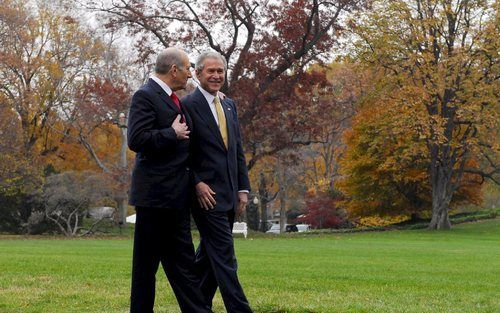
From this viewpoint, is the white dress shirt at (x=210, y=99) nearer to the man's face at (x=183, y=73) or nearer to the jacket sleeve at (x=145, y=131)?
the man's face at (x=183, y=73)

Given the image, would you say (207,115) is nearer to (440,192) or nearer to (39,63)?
(440,192)

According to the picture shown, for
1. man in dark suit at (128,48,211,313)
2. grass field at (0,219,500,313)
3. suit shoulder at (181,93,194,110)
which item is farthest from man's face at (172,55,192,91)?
grass field at (0,219,500,313)

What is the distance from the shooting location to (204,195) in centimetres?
621

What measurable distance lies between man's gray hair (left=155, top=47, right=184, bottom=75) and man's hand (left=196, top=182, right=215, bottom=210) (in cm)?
92

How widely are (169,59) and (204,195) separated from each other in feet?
3.53

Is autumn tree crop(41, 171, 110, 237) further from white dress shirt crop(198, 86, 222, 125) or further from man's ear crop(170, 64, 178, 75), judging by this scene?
man's ear crop(170, 64, 178, 75)

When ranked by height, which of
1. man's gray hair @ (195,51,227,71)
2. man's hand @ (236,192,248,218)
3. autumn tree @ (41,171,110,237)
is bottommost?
man's hand @ (236,192,248,218)

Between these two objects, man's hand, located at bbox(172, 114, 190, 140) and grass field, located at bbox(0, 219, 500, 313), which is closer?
man's hand, located at bbox(172, 114, 190, 140)

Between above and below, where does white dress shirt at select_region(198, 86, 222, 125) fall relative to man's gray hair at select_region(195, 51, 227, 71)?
below

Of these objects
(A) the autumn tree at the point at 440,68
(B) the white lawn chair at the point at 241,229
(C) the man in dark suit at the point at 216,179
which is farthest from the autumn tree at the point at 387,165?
(C) the man in dark suit at the point at 216,179

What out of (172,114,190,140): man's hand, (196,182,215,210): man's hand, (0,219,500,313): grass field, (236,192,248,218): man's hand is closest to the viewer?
(172,114,190,140): man's hand

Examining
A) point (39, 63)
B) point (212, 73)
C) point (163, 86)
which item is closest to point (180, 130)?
point (163, 86)

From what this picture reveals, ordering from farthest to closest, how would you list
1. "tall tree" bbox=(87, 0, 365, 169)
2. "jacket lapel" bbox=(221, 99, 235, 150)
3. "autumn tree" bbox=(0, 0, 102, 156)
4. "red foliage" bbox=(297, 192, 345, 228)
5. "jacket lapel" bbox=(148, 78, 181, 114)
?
"red foliage" bbox=(297, 192, 345, 228)
"autumn tree" bbox=(0, 0, 102, 156)
"tall tree" bbox=(87, 0, 365, 169)
"jacket lapel" bbox=(221, 99, 235, 150)
"jacket lapel" bbox=(148, 78, 181, 114)

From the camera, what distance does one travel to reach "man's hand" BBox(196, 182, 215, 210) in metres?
6.21
